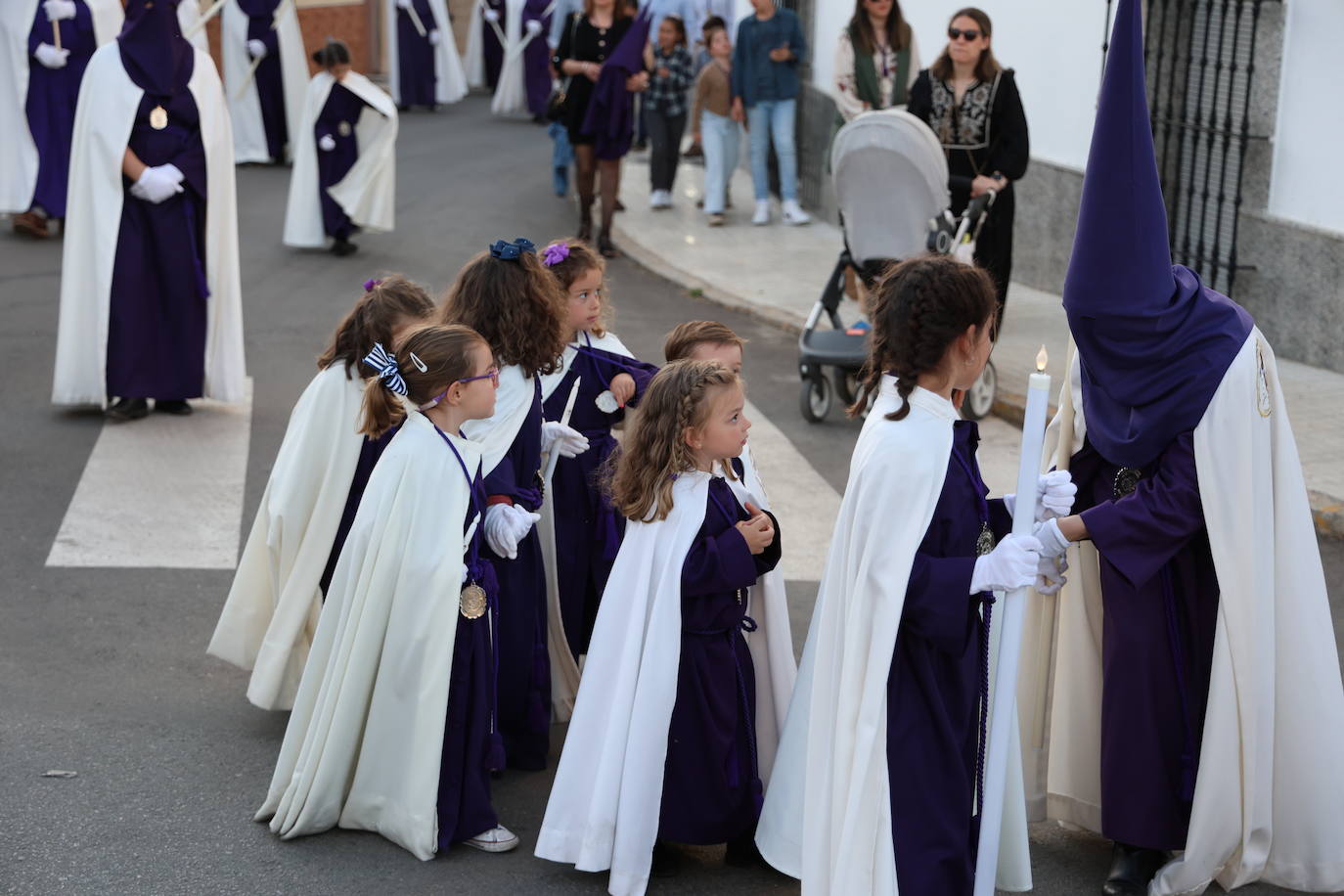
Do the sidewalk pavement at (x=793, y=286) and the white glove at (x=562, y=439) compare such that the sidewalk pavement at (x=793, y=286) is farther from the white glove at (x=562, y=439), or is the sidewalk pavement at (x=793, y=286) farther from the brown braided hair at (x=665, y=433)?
the brown braided hair at (x=665, y=433)

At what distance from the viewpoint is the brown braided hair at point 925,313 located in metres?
3.78

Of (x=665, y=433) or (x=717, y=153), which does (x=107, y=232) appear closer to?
(x=665, y=433)

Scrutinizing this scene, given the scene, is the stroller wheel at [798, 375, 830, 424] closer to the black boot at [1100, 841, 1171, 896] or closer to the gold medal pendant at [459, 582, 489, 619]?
the gold medal pendant at [459, 582, 489, 619]

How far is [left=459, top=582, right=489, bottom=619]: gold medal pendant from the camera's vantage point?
15.1ft

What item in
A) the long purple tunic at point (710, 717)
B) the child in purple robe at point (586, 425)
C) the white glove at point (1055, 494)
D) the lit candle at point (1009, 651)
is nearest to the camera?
the lit candle at point (1009, 651)

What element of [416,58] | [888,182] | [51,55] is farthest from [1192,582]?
[416,58]

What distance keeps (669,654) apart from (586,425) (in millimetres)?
1355

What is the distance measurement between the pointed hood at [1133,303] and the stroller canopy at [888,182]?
4.58m

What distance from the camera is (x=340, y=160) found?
1393cm

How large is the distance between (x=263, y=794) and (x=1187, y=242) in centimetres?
788

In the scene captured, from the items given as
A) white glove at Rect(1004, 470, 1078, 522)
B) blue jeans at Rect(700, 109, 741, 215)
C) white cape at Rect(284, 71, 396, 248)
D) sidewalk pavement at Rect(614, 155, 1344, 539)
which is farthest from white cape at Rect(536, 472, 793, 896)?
blue jeans at Rect(700, 109, 741, 215)

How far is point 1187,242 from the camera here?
11.0m

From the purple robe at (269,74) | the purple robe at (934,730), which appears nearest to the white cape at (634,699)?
the purple robe at (934,730)

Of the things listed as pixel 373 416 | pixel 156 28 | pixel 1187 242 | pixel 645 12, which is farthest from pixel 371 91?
pixel 373 416
